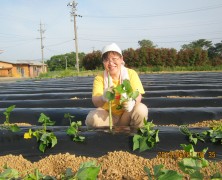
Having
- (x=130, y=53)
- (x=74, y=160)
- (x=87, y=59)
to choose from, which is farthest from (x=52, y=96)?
(x=87, y=59)

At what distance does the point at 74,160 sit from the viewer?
2.05 m

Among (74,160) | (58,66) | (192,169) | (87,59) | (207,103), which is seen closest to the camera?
(192,169)

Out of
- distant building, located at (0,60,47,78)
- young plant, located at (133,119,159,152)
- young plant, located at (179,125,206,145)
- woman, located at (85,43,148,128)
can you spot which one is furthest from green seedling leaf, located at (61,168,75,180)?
distant building, located at (0,60,47,78)

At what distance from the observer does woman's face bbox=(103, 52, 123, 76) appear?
8.56 ft

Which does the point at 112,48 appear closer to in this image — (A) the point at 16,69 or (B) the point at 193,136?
(B) the point at 193,136

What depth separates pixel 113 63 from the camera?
2.64 meters

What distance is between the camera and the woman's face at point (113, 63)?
2609 millimetres

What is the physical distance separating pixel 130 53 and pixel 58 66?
124 ft

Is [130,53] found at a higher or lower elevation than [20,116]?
higher

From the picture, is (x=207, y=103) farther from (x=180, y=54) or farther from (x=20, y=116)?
(x=180, y=54)

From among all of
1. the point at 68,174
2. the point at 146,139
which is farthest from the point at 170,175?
the point at 146,139

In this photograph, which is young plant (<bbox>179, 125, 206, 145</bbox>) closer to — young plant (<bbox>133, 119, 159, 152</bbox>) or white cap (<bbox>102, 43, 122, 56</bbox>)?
young plant (<bbox>133, 119, 159, 152</bbox>)

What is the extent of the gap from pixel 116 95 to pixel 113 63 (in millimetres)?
310

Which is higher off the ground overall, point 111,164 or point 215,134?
point 215,134
